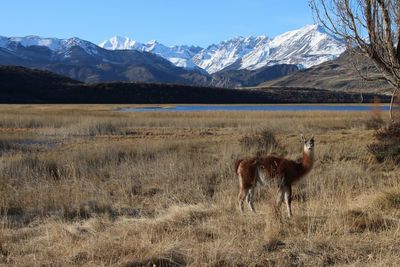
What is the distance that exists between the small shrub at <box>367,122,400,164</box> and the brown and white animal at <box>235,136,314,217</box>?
9.32m

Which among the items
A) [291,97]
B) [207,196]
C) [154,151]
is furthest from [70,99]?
[207,196]

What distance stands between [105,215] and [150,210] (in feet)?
3.49

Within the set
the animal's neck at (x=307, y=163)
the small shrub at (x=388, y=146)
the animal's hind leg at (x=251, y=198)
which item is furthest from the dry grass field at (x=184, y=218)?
the animal's neck at (x=307, y=163)

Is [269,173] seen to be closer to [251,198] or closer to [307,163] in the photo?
[251,198]

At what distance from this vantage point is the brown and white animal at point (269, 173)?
356 inches

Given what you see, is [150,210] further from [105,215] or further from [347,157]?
[347,157]

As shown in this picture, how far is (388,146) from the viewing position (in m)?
18.2

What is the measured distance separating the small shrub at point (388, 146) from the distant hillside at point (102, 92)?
11920cm

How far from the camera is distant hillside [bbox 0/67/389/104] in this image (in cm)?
14062

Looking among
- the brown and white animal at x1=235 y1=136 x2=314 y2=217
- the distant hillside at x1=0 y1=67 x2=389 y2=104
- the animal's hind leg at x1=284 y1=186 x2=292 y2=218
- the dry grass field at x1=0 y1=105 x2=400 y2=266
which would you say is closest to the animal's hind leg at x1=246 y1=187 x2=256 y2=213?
the brown and white animal at x1=235 y1=136 x2=314 y2=217

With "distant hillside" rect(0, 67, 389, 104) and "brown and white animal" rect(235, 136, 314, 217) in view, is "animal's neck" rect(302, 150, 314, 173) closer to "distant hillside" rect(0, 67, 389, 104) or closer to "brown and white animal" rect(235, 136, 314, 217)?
"brown and white animal" rect(235, 136, 314, 217)

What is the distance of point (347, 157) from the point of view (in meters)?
19.5

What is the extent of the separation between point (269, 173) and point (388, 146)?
418 inches

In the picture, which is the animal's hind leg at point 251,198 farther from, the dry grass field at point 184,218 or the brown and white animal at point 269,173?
the dry grass field at point 184,218
